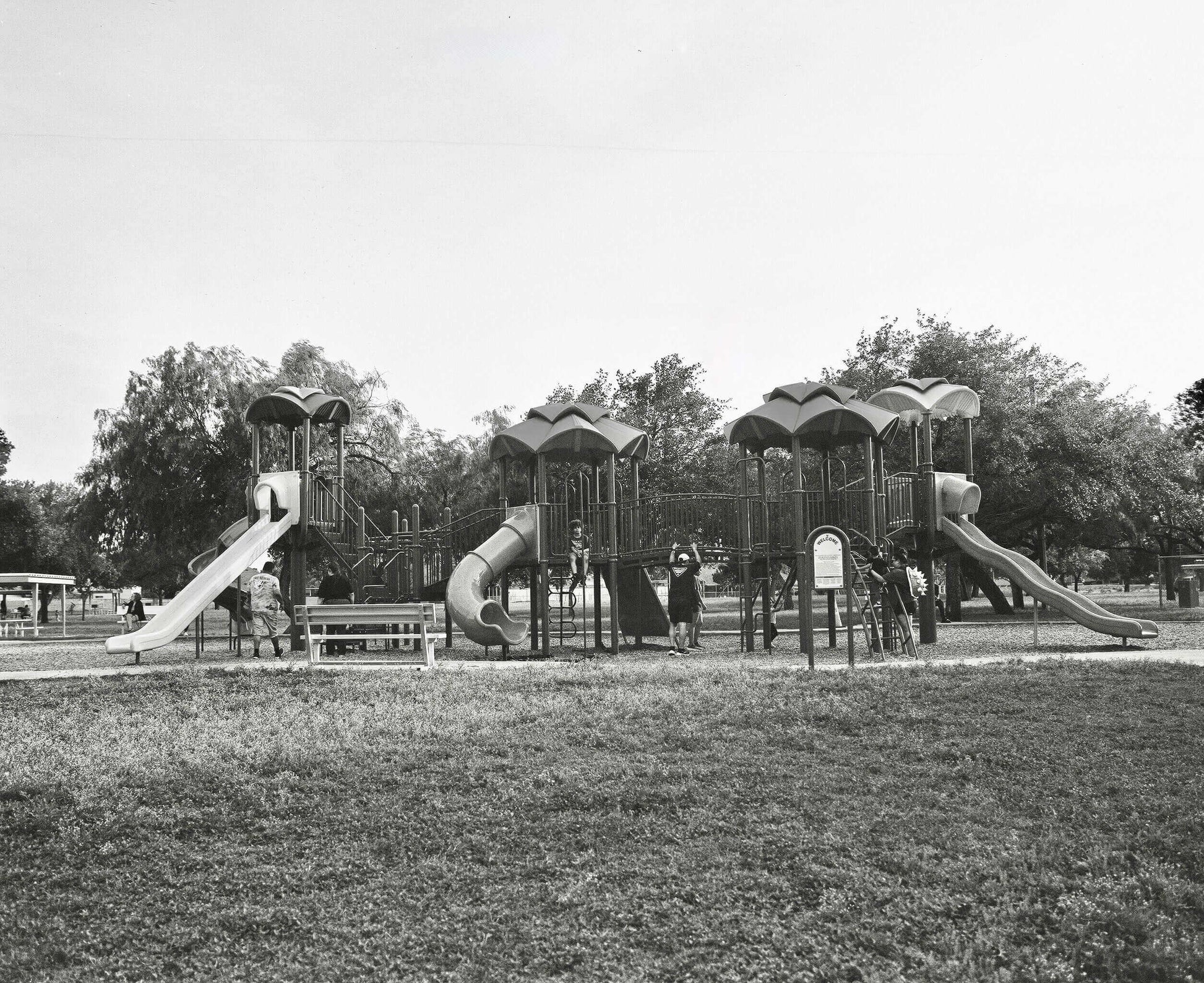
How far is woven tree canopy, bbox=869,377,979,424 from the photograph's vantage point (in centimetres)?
2136

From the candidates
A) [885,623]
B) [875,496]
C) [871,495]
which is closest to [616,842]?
[885,623]

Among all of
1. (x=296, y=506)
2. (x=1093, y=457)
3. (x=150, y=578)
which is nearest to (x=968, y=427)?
(x=1093, y=457)

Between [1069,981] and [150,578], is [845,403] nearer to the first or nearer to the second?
[1069,981]

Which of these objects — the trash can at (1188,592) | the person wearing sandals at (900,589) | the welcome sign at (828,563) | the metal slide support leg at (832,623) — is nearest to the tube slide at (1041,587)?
the metal slide support leg at (832,623)

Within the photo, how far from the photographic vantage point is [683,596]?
18438 mm

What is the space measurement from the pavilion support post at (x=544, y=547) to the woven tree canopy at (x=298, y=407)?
213 inches

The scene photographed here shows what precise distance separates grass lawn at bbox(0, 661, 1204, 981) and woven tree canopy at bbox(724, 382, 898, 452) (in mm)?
8965

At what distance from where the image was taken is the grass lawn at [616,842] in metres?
5.05

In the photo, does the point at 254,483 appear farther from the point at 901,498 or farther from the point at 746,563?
the point at 901,498

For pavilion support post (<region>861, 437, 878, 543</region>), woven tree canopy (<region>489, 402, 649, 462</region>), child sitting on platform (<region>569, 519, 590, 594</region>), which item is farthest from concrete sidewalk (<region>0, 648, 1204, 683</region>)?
pavilion support post (<region>861, 437, 878, 543</region>)

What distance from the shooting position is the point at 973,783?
7371mm

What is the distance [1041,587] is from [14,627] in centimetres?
3154

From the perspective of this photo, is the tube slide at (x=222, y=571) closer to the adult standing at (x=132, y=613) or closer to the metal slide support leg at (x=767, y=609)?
the adult standing at (x=132, y=613)

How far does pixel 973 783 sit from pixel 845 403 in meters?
12.8
